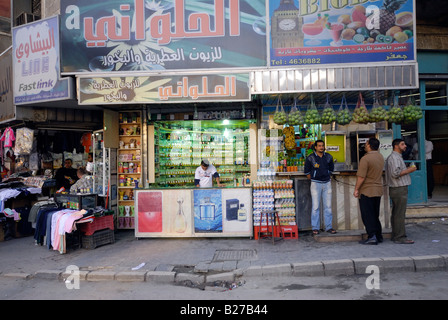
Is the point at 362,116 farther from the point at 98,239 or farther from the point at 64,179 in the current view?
the point at 64,179

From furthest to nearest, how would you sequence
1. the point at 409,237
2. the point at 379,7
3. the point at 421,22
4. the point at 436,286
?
the point at 421,22, the point at 379,7, the point at 409,237, the point at 436,286

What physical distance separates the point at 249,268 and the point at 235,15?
569 cm

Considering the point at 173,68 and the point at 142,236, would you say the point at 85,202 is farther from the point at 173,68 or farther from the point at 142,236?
the point at 173,68

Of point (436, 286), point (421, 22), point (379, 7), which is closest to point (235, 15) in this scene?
point (379, 7)

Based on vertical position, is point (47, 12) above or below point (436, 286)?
above

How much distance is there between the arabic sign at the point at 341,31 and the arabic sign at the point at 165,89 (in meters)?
1.15

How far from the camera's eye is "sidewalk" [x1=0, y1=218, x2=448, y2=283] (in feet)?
17.8

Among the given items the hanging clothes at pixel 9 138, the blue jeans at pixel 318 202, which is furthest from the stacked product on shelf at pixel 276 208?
the hanging clothes at pixel 9 138

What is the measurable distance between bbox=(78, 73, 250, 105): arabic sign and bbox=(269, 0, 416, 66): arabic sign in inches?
45.3

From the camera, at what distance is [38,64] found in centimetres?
837

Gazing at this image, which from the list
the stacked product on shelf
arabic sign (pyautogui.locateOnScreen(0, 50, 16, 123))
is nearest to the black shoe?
the stacked product on shelf

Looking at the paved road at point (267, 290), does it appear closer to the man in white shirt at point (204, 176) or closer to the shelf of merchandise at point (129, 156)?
the man in white shirt at point (204, 176)

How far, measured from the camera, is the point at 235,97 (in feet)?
24.2

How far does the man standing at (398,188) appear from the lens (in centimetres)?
661
